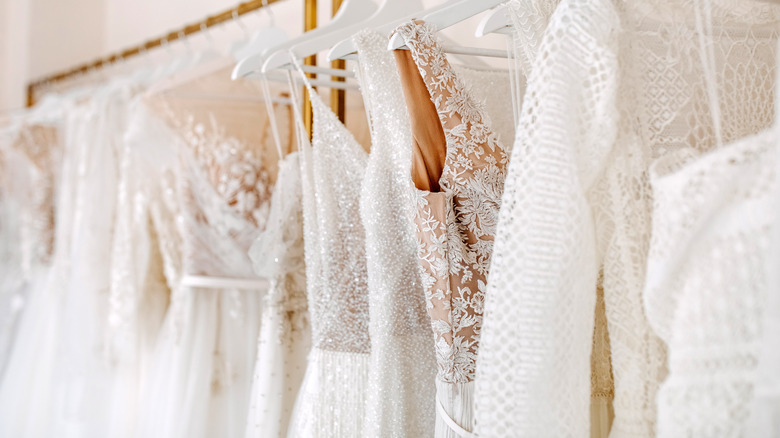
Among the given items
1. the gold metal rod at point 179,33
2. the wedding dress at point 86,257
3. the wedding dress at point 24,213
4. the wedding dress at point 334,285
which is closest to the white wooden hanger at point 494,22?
the wedding dress at point 334,285

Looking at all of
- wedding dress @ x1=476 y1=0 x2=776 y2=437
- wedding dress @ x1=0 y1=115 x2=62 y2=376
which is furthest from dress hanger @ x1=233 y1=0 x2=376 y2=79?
wedding dress @ x1=0 y1=115 x2=62 y2=376

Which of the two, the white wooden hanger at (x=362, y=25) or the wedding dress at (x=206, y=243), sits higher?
the white wooden hanger at (x=362, y=25)

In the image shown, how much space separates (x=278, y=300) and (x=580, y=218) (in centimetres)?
65

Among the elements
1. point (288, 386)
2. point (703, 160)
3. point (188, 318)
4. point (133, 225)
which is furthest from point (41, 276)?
point (703, 160)

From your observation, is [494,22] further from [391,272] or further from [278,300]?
[278,300]

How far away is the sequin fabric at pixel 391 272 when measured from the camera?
876 mm

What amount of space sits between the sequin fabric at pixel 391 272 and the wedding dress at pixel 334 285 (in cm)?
8

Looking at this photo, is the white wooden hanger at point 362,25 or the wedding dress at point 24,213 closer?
the white wooden hanger at point 362,25

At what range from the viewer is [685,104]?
2.27 feet

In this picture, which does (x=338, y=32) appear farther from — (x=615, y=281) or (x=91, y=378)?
(x=91, y=378)

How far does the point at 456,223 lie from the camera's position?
807mm

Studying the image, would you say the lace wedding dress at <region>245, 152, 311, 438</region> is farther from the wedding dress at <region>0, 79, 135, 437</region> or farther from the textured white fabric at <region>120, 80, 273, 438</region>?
the wedding dress at <region>0, 79, 135, 437</region>

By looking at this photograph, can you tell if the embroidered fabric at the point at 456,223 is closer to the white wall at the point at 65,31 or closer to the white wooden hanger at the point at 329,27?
the white wooden hanger at the point at 329,27

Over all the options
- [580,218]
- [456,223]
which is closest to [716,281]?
[580,218]
